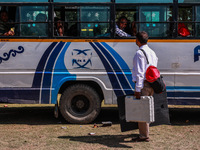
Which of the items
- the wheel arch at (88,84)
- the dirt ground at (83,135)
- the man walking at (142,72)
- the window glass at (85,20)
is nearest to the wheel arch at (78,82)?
the wheel arch at (88,84)

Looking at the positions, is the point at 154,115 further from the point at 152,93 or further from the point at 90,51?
the point at 90,51

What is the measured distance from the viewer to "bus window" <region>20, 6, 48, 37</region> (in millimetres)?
8336

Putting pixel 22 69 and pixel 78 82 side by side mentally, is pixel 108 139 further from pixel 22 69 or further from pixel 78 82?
pixel 22 69

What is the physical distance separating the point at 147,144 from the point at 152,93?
2.98 ft

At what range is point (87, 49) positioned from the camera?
8297 mm

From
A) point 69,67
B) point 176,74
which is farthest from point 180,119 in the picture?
point 69,67

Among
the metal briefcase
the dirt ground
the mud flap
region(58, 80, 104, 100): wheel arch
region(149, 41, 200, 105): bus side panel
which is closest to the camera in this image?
the metal briefcase

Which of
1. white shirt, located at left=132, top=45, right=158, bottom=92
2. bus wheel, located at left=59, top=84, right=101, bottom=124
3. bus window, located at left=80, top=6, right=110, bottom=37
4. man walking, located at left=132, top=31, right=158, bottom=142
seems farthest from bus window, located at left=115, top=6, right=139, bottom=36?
white shirt, located at left=132, top=45, right=158, bottom=92

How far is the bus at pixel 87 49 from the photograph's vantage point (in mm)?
8242

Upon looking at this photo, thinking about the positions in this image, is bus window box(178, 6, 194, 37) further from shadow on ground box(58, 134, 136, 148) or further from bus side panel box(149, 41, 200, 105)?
shadow on ground box(58, 134, 136, 148)

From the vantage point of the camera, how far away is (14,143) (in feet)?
21.8

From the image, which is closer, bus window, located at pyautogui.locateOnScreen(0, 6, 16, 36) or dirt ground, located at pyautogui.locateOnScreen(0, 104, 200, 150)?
dirt ground, located at pyautogui.locateOnScreen(0, 104, 200, 150)

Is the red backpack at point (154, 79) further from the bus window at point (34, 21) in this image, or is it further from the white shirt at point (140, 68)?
the bus window at point (34, 21)

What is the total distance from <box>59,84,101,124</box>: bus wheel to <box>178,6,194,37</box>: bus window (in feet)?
7.90
